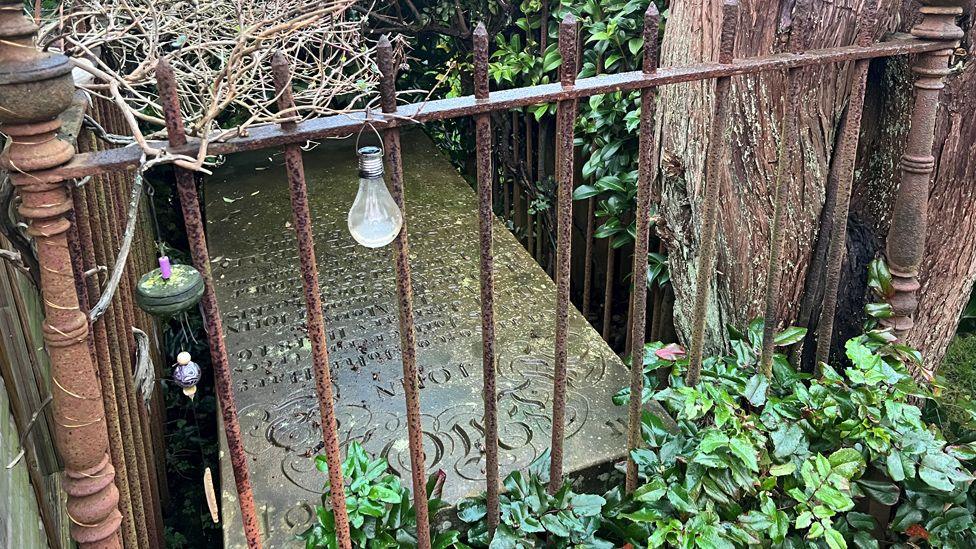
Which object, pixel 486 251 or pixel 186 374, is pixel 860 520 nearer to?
pixel 486 251

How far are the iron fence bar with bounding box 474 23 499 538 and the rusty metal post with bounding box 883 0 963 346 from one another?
133 centimetres

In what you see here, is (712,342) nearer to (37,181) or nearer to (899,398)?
(899,398)

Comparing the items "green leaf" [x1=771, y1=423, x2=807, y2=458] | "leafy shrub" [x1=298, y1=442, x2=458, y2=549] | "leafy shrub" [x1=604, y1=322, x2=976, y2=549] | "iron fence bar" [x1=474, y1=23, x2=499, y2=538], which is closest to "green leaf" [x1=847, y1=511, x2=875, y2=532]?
"leafy shrub" [x1=604, y1=322, x2=976, y2=549]

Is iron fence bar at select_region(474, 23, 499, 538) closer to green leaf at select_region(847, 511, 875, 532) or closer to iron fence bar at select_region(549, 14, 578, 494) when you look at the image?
iron fence bar at select_region(549, 14, 578, 494)

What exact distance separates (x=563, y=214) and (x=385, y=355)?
5.22 feet

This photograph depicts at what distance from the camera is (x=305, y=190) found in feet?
4.58

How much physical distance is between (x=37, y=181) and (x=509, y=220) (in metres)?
4.18

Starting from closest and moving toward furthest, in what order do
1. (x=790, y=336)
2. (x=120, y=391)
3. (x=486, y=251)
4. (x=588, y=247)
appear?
(x=486, y=251) < (x=120, y=391) < (x=790, y=336) < (x=588, y=247)

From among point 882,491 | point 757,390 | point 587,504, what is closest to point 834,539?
point 882,491

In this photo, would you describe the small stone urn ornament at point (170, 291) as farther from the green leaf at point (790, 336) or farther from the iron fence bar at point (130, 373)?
the green leaf at point (790, 336)

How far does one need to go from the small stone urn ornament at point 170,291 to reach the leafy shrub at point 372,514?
28.1 inches

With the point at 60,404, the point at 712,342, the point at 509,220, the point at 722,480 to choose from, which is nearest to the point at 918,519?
the point at 722,480

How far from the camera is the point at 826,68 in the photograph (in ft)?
7.29

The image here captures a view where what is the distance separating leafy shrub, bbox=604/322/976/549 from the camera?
1.98 m
